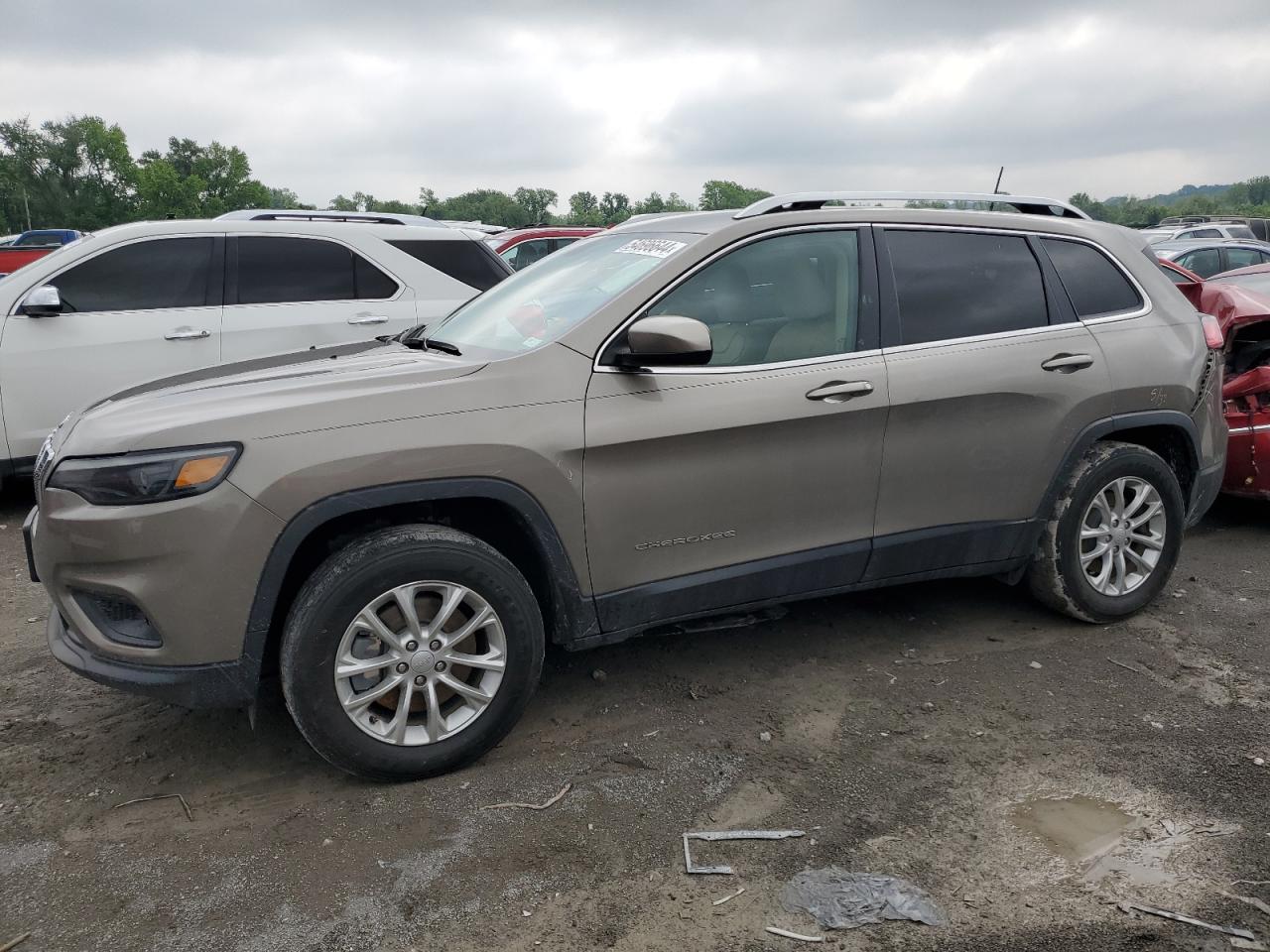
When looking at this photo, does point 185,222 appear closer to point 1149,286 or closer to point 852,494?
point 852,494

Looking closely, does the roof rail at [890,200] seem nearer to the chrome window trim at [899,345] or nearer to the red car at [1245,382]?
the chrome window trim at [899,345]

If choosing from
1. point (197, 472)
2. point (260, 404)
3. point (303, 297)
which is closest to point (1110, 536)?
point (260, 404)

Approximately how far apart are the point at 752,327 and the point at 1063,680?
1865 mm

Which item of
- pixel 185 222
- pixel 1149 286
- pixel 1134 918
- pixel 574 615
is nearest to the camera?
pixel 1134 918

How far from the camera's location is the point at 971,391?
3.89 metres

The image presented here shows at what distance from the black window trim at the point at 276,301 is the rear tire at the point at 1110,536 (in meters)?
4.84

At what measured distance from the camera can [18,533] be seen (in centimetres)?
613

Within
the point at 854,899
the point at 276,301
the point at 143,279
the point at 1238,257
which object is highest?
the point at 1238,257

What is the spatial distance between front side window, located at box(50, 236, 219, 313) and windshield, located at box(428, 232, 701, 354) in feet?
10.8

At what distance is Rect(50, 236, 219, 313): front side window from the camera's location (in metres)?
6.54

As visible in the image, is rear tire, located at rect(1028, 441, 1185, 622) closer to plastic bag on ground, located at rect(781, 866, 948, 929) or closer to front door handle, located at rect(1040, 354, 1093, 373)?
front door handle, located at rect(1040, 354, 1093, 373)

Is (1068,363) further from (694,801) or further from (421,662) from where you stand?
(421,662)

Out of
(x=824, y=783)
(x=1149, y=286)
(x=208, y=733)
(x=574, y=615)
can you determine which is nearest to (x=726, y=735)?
(x=824, y=783)

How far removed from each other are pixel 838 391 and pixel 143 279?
16.7 feet
